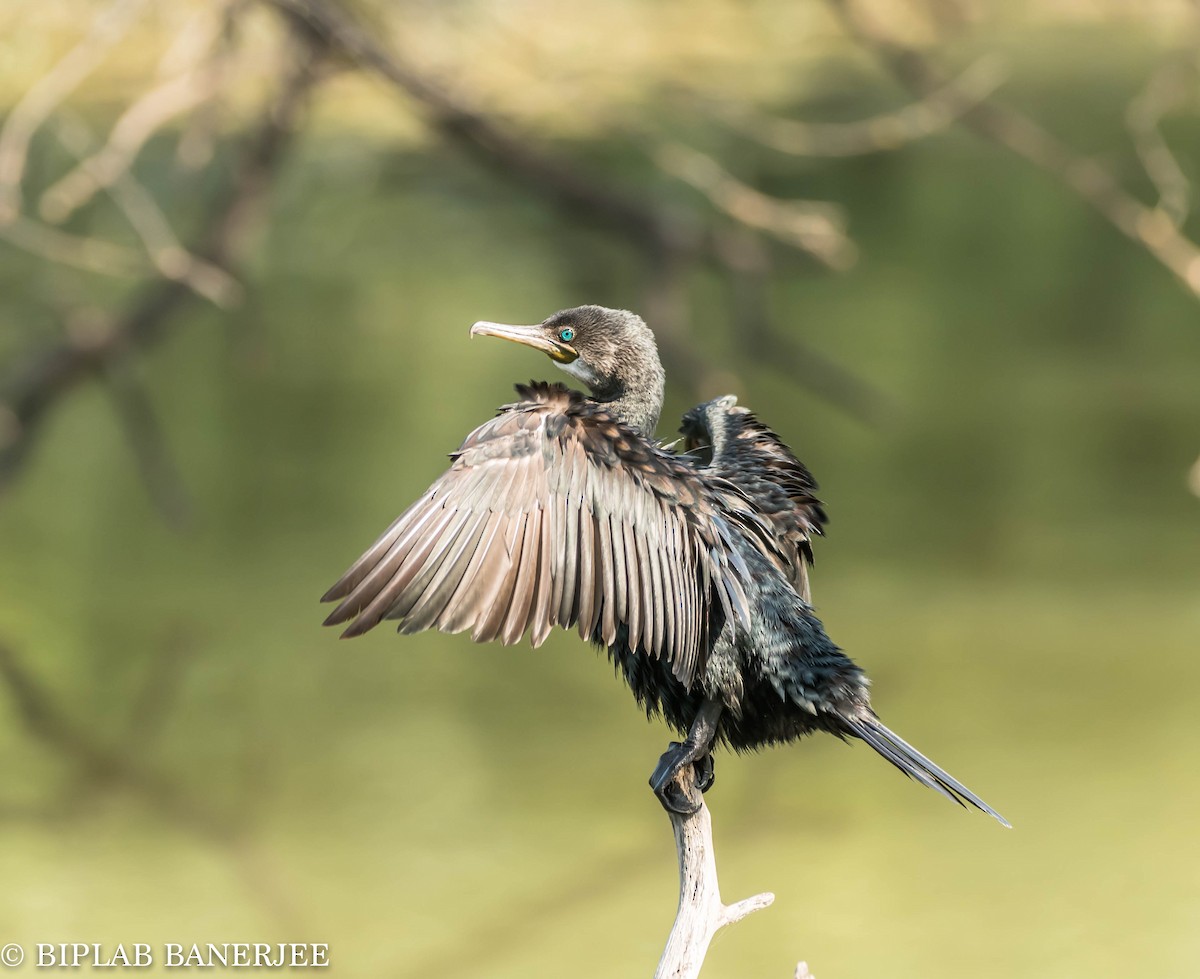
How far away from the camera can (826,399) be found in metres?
6.52

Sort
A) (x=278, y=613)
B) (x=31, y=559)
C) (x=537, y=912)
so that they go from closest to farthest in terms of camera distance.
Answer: (x=537, y=912) → (x=278, y=613) → (x=31, y=559)

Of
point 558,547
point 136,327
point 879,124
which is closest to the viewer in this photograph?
point 558,547

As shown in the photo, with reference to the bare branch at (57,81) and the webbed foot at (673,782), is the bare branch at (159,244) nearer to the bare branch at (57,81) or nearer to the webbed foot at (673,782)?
the bare branch at (57,81)

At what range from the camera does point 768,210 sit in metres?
4.96

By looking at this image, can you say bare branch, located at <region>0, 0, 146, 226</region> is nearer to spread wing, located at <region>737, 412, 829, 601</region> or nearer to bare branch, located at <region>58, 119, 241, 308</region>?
bare branch, located at <region>58, 119, 241, 308</region>

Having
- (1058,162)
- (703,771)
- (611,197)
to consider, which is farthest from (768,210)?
(703,771)

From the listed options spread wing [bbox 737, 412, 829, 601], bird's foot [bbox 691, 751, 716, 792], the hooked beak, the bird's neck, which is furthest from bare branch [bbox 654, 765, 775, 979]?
the hooked beak

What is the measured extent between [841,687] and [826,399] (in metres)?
5.10

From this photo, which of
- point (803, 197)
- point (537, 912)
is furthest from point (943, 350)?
point (537, 912)

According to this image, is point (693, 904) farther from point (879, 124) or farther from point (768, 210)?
point (879, 124)

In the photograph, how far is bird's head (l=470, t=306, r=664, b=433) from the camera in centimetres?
176

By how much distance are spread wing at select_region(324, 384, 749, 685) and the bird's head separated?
169 millimetres

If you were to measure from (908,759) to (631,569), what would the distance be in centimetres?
36

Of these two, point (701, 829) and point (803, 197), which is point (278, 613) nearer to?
point (803, 197)
